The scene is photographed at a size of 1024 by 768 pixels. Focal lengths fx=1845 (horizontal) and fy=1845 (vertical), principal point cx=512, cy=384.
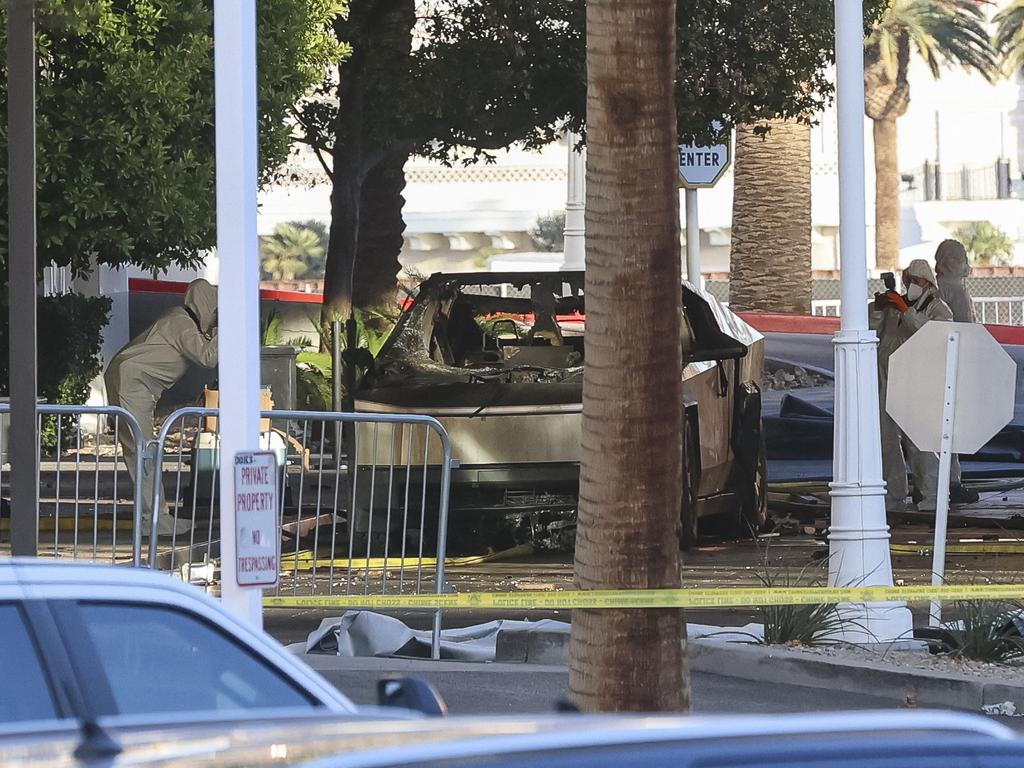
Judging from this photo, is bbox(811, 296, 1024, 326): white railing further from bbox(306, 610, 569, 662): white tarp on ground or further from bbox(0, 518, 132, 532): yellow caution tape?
bbox(306, 610, 569, 662): white tarp on ground

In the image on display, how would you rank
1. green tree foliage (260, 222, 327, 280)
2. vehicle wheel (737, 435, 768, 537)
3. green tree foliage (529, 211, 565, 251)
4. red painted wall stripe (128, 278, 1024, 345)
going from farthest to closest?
green tree foliage (260, 222, 327, 280) < green tree foliage (529, 211, 565, 251) < red painted wall stripe (128, 278, 1024, 345) < vehicle wheel (737, 435, 768, 537)

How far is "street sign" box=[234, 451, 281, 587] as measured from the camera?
5.46m

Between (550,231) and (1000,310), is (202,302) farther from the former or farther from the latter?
(550,231)

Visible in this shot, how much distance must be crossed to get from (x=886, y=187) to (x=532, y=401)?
3951 centimetres

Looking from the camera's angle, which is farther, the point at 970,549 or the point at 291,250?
the point at 291,250

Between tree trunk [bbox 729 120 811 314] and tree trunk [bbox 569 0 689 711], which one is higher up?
tree trunk [bbox 729 120 811 314]

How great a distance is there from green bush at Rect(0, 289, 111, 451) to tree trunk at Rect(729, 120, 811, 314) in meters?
13.8

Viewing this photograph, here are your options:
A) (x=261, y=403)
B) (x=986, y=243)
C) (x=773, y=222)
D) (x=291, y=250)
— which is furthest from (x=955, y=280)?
(x=291, y=250)

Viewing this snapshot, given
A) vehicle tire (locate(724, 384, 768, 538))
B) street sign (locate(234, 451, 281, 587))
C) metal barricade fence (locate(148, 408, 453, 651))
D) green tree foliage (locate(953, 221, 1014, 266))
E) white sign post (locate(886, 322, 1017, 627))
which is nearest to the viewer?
street sign (locate(234, 451, 281, 587))

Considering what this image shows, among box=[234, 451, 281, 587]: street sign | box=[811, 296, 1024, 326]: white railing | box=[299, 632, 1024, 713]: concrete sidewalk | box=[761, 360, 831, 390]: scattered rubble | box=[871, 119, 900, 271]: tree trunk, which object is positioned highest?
box=[871, 119, 900, 271]: tree trunk

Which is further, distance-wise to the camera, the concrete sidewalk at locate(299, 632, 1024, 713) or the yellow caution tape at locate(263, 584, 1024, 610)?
the concrete sidewalk at locate(299, 632, 1024, 713)

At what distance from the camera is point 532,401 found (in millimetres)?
11898

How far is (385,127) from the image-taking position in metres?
18.2

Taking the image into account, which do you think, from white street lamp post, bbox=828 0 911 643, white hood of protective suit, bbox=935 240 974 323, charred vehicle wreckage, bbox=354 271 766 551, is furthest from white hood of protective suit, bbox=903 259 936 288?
white street lamp post, bbox=828 0 911 643
